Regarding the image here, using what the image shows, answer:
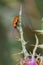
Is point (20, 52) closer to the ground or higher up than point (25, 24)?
closer to the ground

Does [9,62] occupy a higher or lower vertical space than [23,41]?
lower

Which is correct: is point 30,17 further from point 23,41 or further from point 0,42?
point 0,42

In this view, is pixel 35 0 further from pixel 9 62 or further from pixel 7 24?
pixel 9 62

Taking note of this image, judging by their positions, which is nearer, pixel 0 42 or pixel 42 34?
pixel 42 34

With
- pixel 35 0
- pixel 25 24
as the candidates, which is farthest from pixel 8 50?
pixel 35 0

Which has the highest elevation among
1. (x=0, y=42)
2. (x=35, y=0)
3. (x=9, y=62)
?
(x=35, y=0)

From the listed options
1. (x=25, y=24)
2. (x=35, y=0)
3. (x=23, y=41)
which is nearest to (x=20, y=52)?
(x=23, y=41)
